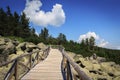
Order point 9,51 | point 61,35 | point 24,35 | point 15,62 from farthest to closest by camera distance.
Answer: point 61,35
point 24,35
point 9,51
point 15,62

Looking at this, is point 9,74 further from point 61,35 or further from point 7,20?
point 61,35

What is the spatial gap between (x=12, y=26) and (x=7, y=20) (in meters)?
2.63

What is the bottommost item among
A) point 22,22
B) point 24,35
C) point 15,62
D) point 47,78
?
point 47,78

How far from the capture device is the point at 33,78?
9.99m

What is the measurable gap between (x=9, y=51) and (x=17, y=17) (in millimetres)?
51134

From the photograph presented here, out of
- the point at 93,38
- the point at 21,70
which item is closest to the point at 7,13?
the point at 93,38

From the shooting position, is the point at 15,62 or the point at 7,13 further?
the point at 7,13

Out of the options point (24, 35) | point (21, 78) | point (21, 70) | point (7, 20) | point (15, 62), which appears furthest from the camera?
point (24, 35)

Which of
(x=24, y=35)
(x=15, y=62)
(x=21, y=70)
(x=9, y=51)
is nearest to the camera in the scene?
(x=15, y=62)

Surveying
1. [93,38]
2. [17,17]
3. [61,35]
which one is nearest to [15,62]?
[17,17]

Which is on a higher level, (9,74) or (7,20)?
(7,20)

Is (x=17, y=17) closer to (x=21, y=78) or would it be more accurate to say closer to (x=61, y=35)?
(x=61, y=35)

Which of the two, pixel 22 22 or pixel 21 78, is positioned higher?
pixel 22 22

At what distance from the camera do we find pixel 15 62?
8.32 meters
